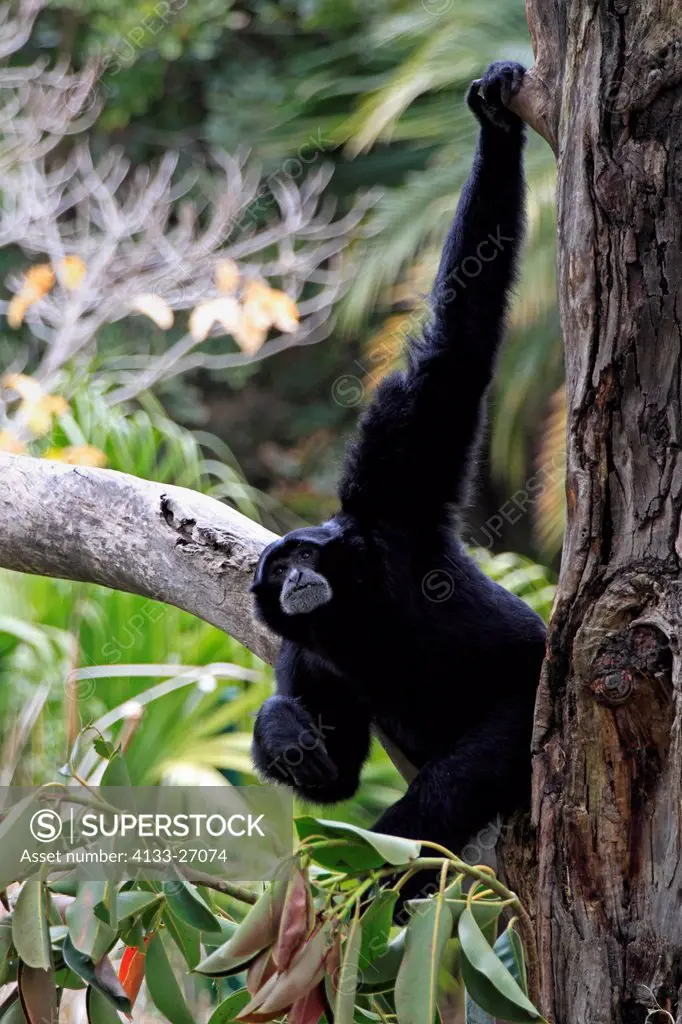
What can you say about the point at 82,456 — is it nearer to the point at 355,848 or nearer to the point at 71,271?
the point at 71,271

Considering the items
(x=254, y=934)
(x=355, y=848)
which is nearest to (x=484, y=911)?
(x=355, y=848)

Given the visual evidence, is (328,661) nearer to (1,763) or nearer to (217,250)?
(1,763)

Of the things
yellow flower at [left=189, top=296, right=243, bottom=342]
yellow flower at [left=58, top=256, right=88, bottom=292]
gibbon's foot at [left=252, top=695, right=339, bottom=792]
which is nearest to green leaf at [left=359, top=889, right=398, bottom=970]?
gibbon's foot at [left=252, top=695, right=339, bottom=792]

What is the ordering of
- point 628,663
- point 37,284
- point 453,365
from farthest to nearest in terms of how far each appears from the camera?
point 37,284 < point 453,365 < point 628,663

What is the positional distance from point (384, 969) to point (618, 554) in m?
0.73

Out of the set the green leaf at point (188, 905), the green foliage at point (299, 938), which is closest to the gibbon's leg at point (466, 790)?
the green foliage at point (299, 938)

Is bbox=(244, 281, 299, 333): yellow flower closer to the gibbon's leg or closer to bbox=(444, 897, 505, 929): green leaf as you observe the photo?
the gibbon's leg

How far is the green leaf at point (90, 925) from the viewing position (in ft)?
5.00

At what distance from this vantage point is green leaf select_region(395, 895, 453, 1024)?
142cm

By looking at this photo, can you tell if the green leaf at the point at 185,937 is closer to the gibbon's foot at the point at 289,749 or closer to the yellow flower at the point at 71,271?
the gibbon's foot at the point at 289,749

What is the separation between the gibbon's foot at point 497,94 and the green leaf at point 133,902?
63.5 inches

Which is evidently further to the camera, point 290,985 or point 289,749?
point 289,749

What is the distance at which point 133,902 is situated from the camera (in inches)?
62.4

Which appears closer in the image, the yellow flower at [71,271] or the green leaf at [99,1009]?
the green leaf at [99,1009]
